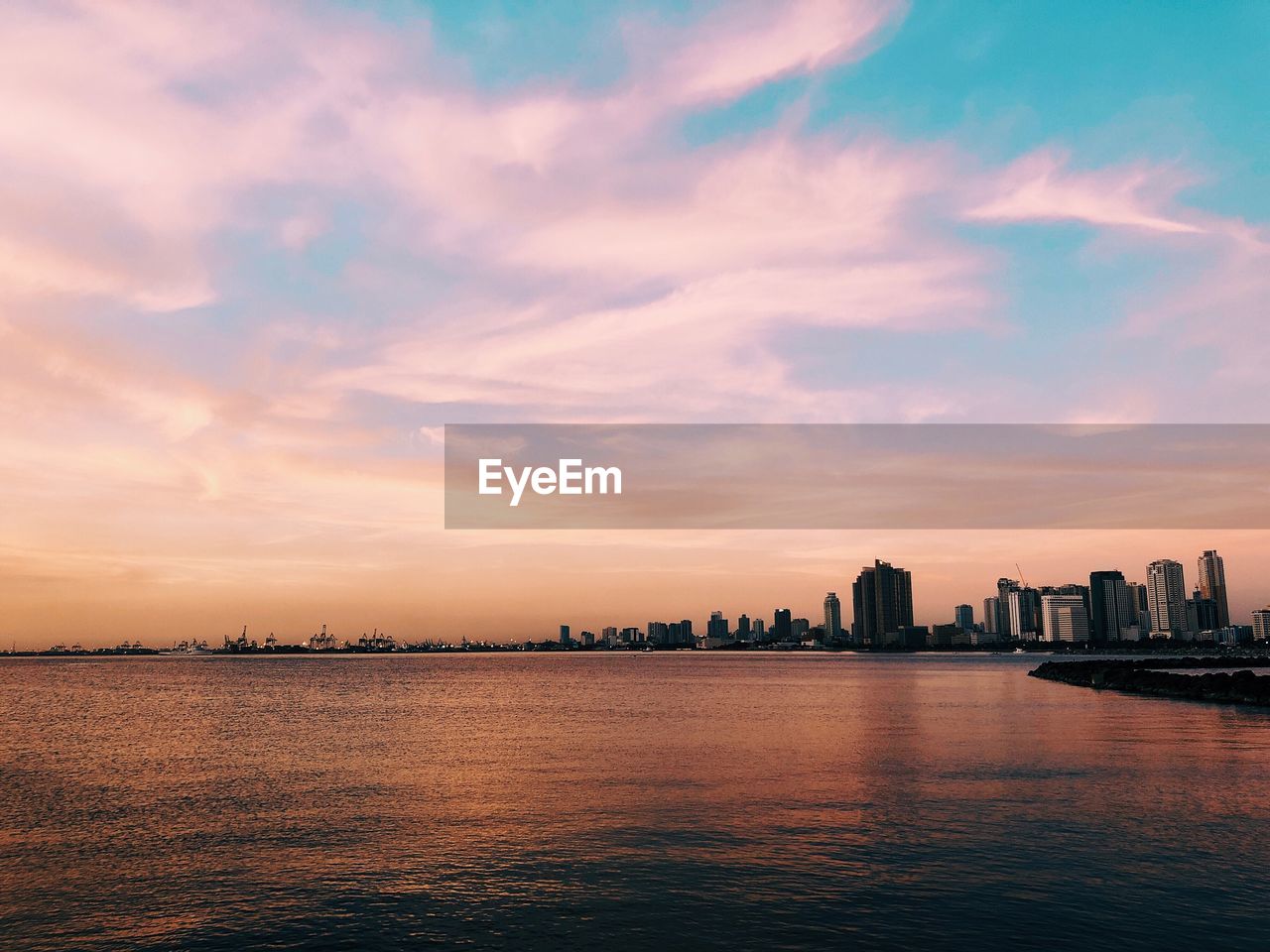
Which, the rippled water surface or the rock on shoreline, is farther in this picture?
the rock on shoreline

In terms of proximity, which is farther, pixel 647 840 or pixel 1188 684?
pixel 1188 684

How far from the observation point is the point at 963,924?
2470 cm

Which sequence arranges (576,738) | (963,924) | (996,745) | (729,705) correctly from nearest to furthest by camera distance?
(963,924), (996,745), (576,738), (729,705)

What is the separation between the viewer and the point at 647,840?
113ft

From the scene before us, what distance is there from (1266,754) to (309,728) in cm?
7668

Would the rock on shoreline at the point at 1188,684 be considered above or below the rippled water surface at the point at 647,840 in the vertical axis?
below

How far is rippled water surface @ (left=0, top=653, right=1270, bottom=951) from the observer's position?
2500cm

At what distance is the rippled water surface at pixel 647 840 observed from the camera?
2500cm

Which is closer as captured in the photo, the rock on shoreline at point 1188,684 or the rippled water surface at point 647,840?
the rippled water surface at point 647,840

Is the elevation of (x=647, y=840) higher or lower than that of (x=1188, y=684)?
higher

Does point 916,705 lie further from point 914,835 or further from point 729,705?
point 914,835

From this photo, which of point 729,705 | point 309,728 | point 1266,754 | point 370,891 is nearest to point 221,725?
point 309,728

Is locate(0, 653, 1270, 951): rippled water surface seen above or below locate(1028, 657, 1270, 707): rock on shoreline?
above

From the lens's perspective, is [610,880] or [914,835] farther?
[914,835]
